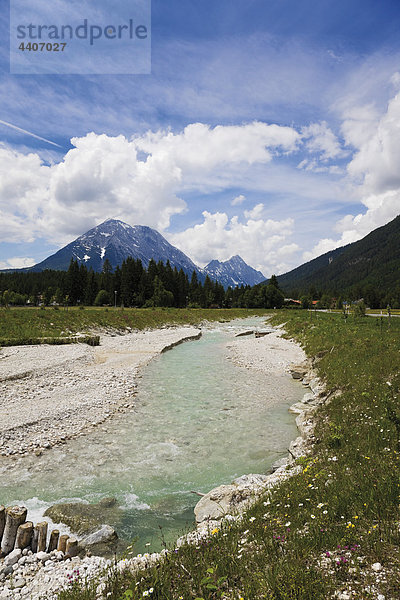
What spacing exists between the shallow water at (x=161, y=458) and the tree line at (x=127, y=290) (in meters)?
77.8

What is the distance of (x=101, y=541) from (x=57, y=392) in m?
13.5

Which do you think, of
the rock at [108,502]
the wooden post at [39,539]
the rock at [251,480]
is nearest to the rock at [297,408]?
the rock at [251,480]

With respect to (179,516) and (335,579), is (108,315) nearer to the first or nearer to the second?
(179,516)

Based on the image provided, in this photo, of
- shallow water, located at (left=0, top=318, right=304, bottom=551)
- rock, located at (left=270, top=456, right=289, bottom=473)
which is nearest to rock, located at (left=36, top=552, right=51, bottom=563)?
shallow water, located at (left=0, top=318, right=304, bottom=551)

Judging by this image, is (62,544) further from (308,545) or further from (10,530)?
(308,545)

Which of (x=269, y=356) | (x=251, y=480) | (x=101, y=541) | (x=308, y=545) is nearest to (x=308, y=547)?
(x=308, y=545)

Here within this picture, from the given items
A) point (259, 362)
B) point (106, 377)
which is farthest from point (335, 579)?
point (259, 362)

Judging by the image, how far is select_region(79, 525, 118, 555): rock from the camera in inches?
261

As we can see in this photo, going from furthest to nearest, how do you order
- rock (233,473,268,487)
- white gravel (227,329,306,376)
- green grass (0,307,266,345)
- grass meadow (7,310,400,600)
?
1. green grass (0,307,266,345)
2. white gravel (227,329,306,376)
3. rock (233,473,268,487)
4. grass meadow (7,310,400,600)

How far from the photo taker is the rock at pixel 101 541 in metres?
6.62

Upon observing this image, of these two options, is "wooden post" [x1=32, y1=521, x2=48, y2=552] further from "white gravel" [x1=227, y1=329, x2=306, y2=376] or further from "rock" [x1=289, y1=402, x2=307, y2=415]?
"white gravel" [x1=227, y1=329, x2=306, y2=376]

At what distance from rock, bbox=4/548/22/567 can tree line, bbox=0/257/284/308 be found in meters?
86.1

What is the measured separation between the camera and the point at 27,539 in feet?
20.7

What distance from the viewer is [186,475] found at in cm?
1015
